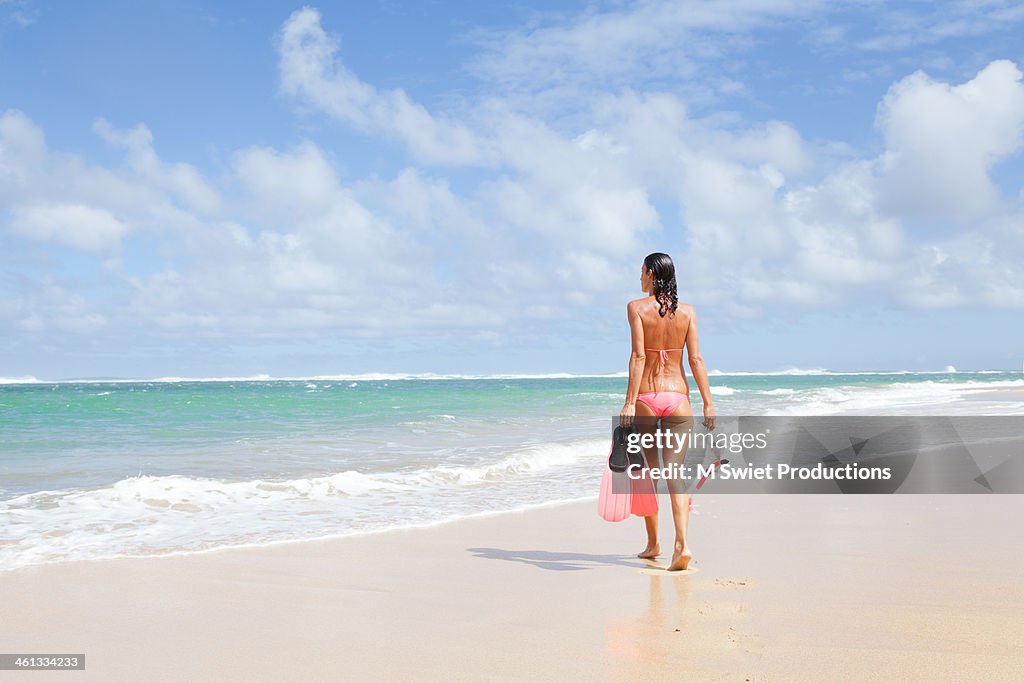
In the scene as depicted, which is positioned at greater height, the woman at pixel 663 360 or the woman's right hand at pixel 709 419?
the woman at pixel 663 360

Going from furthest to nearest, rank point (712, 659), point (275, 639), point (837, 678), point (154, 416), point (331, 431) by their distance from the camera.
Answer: point (154, 416) → point (331, 431) → point (275, 639) → point (712, 659) → point (837, 678)

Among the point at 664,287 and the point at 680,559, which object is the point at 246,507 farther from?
the point at 664,287

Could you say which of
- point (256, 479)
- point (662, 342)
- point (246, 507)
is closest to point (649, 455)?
point (662, 342)

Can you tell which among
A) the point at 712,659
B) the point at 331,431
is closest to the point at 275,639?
the point at 712,659

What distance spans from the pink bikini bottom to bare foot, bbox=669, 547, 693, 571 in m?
0.85

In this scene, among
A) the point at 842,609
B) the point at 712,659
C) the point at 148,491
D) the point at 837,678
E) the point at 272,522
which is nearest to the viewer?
the point at 837,678

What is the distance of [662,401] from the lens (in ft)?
16.5

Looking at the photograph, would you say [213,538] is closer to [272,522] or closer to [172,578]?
[272,522]

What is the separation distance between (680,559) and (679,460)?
0.62 m

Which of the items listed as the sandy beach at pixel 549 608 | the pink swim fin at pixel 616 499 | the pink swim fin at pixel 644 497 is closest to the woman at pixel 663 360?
the pink swim fin at pixel 644 497

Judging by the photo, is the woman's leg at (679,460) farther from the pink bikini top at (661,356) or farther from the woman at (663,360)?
the pink bikini top at (661,356)

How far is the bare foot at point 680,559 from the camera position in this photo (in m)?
4.86

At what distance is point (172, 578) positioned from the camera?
15.8ft

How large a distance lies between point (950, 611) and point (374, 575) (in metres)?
3.17
